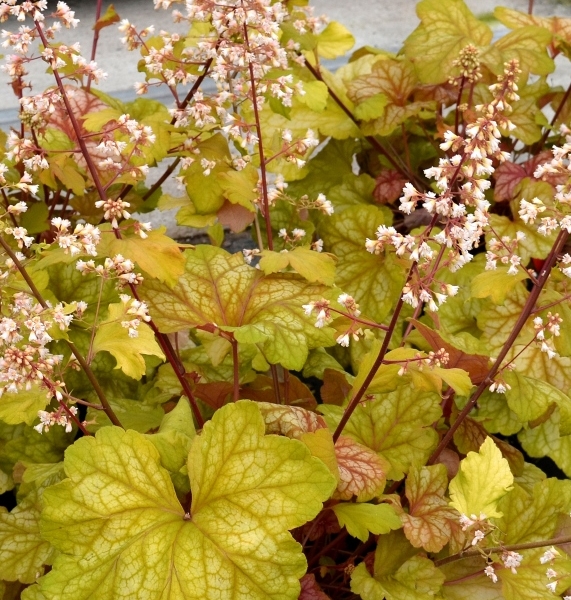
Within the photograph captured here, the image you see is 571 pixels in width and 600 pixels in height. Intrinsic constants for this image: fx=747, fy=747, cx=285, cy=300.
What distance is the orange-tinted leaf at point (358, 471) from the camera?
1466 mm

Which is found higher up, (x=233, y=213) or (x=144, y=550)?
(x=233, y=213)

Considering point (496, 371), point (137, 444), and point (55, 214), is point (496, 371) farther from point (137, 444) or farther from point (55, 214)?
point (55, 214)

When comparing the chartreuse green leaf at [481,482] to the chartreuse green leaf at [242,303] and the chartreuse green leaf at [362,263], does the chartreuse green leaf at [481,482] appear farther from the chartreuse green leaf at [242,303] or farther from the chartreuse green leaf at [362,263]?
the chartreuse green leaf at [362,263]

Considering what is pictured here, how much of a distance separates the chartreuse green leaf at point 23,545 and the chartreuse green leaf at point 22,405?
318mm

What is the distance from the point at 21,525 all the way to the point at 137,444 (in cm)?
48

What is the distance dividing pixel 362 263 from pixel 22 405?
1.22m

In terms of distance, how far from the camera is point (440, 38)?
249cm

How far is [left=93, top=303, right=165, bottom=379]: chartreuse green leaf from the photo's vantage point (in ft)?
4.66

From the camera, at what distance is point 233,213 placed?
2080 millimetres

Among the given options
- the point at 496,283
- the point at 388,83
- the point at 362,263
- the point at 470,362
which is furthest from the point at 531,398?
the point at 388,83

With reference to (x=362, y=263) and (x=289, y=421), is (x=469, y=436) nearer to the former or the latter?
(x=289, y=421)

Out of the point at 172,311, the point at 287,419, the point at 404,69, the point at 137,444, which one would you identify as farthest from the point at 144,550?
the point at 404,69

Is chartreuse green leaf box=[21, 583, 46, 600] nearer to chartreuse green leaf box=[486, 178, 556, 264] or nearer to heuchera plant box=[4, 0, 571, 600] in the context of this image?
heuchera plant box=[4, 0, 571, 600]

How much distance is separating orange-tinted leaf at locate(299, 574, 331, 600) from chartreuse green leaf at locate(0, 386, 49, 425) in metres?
0.64
